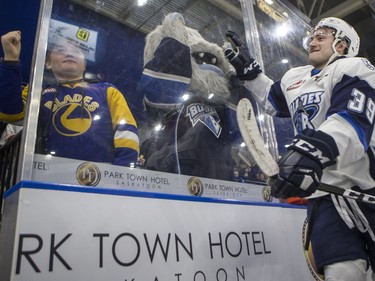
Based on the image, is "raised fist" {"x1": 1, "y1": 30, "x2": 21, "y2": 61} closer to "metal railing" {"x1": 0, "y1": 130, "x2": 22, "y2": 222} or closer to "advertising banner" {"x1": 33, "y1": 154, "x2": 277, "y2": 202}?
"metal railing" {"x1": 0, "y1": 130, "x2": 22, "y2": 222}

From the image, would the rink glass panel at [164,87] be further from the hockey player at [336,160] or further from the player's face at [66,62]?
the hockey player at [336,160]

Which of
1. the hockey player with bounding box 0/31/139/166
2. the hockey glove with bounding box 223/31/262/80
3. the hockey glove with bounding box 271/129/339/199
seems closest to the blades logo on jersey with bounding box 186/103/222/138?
the hockey glove with bounding box 223/31/262/80

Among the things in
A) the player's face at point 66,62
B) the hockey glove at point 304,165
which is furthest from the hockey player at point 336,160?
the player's face at point 66,62

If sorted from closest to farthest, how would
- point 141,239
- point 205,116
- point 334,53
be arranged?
point 141,239 → point 334,53 → point 205,116

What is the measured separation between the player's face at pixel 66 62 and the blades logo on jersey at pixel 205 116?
1.63ft

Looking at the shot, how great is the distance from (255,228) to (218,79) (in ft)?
2.46

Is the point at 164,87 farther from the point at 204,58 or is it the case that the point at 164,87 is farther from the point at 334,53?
the point at 334,53

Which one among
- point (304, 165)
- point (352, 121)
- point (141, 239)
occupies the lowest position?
point (141, 239)

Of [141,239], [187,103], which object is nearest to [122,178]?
[141,239]

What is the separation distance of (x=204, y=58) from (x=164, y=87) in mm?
371

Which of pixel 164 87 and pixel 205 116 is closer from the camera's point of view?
pixel 164 87

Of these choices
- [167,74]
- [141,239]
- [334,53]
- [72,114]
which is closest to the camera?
[141,239]

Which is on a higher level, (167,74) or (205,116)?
(167,74)

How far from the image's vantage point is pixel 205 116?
58.6 inches
